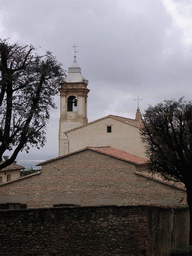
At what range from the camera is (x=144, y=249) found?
37.0 feet

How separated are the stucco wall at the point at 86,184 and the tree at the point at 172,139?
4.23 meters

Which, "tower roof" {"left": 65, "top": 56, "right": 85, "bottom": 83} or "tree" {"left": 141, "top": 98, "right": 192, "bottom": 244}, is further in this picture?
"tower roof" {"left": 65, "top": 56, "right": 85, "bottom": 83}

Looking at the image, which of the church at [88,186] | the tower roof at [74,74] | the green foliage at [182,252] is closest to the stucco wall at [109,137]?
the church at [88,186]

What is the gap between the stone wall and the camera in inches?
425

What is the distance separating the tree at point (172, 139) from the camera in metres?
17.9

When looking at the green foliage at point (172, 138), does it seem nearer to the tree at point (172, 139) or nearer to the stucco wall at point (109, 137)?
the tree at point (172, 139)

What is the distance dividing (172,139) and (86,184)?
24.7 feet

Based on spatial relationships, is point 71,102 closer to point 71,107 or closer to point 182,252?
point 71,107

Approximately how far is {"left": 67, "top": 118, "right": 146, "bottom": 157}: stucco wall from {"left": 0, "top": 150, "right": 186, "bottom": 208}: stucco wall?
8.40m

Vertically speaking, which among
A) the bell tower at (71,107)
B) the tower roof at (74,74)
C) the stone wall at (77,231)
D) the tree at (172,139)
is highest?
the tower roof at (74,74)

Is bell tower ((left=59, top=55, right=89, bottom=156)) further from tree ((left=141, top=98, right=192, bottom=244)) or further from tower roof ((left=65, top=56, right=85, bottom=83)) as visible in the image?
tree ((left=141, top=98, right=192, bottom=244))

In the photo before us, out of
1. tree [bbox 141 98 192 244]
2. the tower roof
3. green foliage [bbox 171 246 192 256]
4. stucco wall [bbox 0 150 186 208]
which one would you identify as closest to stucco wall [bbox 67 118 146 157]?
stucco wall [bbox 0 150 186 208]

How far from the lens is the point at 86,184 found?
2359 centimetres

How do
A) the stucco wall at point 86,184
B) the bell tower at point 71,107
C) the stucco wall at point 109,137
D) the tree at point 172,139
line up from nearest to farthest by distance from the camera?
1. the tree at point 172,139
2. the stucco wall at point 86,184
3. the stucco wall at point 109,137
4. the bell tower at point 71,107
